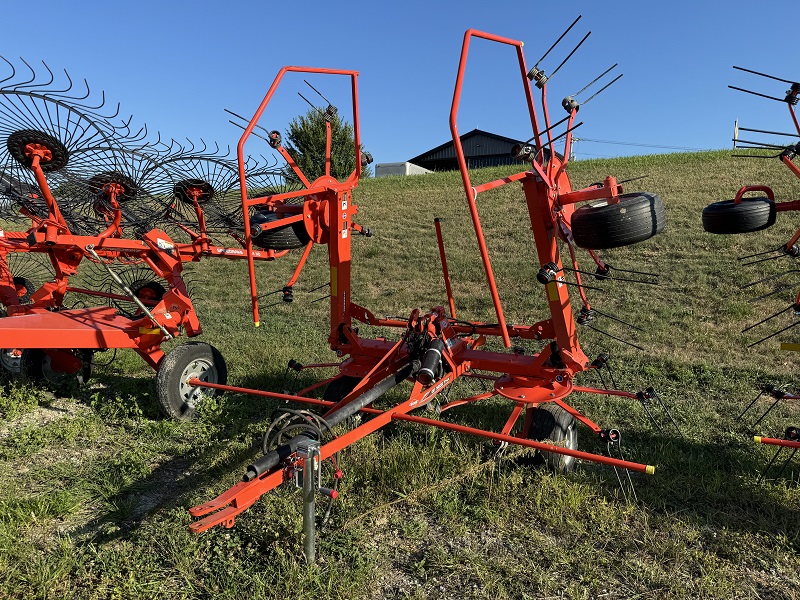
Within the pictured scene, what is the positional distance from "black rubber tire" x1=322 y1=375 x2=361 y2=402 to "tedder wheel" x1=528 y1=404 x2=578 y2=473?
1.84 metres

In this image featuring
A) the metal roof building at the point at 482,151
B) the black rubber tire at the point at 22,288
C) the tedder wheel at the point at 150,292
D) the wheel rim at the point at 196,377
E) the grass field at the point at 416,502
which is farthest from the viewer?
the metal roof building at the point at 482,151

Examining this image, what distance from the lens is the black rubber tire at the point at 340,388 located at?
5621 millimetres

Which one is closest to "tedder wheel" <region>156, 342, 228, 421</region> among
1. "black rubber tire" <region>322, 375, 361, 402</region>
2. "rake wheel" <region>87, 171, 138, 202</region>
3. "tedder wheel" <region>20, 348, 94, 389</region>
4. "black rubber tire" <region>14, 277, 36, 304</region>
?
"black rubber tire" <region>322, 375, 361, 402</region>

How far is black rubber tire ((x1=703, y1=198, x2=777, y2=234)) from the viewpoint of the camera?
3822mm

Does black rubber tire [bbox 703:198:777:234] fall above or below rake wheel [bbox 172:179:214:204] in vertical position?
below

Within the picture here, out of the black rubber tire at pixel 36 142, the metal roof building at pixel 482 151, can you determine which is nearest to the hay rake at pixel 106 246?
the black rubber tire at pixel 36 142

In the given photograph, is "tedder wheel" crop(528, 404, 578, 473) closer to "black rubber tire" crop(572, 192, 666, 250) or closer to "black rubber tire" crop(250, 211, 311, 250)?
"black rubber tire" crop(572, 192, 666, 250)

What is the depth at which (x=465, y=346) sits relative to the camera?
522cm

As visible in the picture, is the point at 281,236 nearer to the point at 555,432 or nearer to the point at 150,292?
the point at 150,292

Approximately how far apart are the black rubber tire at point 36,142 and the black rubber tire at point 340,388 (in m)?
3.64

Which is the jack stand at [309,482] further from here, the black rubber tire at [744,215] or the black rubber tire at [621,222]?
the black rubber tire at [744,215]

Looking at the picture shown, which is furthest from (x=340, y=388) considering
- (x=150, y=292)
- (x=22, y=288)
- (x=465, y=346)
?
(x=22, y=288)

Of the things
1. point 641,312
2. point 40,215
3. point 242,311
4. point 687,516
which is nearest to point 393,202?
point 242,311

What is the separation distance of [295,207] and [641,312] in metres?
6.73
